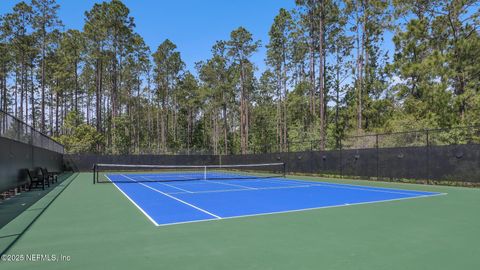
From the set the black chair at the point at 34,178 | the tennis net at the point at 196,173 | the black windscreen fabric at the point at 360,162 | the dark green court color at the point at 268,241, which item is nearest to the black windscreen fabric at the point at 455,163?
the black windscreen fabric at the point at 360,162

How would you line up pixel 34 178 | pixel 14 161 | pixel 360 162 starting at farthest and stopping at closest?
pixel 360 162 < pixel 34 178 < pixel 14 161

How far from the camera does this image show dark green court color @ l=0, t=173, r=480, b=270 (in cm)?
442

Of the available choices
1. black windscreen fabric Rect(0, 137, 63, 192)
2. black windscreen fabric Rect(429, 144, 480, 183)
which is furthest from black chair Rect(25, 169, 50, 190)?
black windscreen fabric Rect(429, 144, 480, 183)

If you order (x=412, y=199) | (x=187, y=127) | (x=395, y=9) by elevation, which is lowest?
(x=412, y=199)

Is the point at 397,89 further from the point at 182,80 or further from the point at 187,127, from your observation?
the point at 187,127

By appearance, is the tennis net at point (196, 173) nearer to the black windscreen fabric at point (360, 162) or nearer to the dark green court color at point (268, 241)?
the black windscreen fabric at point (360, 162)

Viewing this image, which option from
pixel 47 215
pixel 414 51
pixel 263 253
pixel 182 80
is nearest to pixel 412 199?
pixel 263 253

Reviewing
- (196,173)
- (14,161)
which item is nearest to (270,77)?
(196,173)

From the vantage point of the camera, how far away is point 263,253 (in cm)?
484

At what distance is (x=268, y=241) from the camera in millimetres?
5520

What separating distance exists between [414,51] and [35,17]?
3797 centimetres

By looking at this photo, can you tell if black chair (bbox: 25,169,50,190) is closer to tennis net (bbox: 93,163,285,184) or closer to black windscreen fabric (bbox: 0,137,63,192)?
black windscreen fabric (bbox: 0,137,63,192)

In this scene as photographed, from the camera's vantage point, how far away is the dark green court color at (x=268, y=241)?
4.42m

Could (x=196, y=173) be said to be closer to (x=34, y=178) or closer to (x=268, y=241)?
(x=34, y=178)
